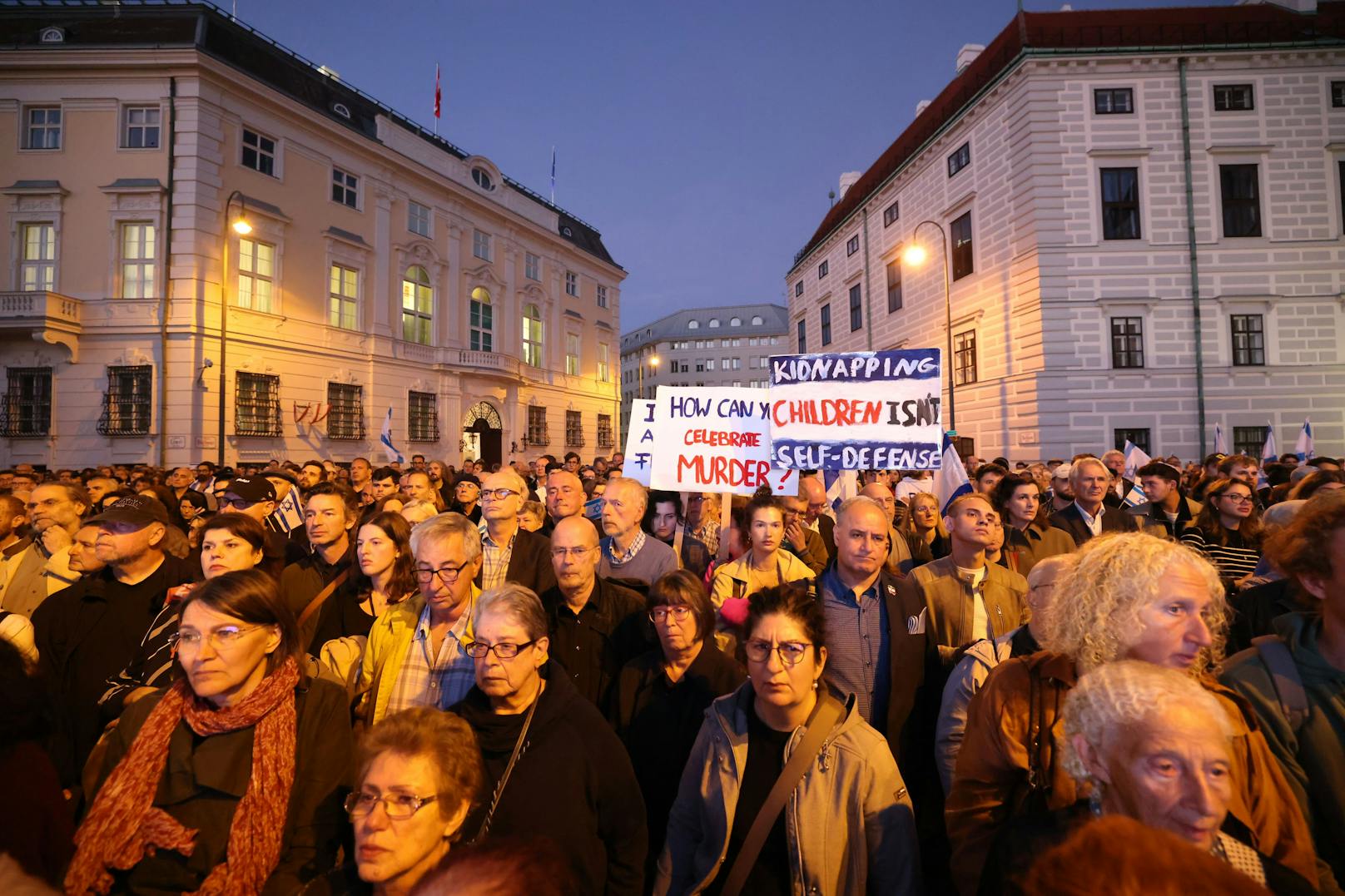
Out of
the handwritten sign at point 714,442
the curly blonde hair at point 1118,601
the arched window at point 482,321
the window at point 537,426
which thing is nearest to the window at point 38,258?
the arched window at point 482,321

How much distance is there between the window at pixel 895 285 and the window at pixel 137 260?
→ 26.1 meters

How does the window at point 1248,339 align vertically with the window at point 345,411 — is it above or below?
above

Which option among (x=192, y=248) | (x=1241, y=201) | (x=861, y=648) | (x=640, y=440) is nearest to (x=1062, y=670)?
(x=861, y=648)

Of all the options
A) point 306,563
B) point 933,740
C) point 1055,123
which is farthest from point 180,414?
point 1055,123

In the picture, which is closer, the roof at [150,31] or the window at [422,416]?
the roof at [150,31]

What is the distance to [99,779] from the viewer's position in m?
2.44

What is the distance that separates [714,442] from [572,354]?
31.9m

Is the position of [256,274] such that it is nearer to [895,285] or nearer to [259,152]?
[259,152]

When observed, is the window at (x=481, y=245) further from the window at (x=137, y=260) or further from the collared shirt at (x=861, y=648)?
the collared shirt at (x=861, y=648)

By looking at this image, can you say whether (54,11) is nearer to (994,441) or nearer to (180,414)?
(180,414)

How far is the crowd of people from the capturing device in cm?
179

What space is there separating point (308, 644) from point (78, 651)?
1068 mm

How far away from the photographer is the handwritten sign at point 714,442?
6.50 meters

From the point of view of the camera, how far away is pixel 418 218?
27.9 metres
